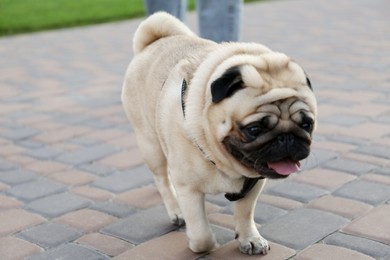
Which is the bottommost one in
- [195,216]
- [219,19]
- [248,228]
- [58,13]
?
[58,13]

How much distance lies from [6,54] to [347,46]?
13.9ft

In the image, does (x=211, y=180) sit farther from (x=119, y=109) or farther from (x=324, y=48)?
(x=324, y=48)

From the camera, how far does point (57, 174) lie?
3789mm

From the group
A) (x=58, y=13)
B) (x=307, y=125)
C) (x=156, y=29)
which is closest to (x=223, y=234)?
(x=307, y=125)

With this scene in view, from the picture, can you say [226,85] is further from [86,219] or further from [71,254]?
[86,219]

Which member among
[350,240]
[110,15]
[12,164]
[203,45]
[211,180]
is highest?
[203,45]

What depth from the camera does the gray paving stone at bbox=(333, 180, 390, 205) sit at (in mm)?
3184

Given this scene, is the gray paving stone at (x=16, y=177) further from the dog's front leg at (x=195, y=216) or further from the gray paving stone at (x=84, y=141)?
the dog's front leg at (x=195, y=216)

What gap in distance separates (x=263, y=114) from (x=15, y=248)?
4.38ft

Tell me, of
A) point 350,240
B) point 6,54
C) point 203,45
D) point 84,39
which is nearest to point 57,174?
point 203,45

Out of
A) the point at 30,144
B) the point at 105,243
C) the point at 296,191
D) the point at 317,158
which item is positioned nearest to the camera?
the point at 105,243

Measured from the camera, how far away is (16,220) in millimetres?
3139

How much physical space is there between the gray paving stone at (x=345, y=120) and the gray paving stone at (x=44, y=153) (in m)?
1.93

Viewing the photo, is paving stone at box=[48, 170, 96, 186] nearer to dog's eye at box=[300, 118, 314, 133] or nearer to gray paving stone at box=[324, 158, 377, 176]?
gray paving stone at box=[324, 158, 377, 176]
